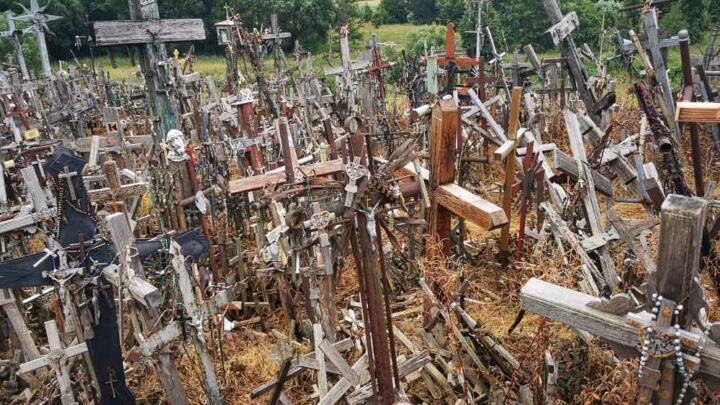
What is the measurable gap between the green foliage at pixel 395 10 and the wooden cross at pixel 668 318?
38600 mm

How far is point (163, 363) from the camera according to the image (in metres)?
3.71

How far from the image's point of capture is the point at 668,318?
7.11ft

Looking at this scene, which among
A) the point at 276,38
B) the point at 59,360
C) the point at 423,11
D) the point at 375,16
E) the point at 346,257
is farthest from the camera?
the point at 423,11

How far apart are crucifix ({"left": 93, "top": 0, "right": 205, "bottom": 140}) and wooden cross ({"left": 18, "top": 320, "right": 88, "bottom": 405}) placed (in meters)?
3.56

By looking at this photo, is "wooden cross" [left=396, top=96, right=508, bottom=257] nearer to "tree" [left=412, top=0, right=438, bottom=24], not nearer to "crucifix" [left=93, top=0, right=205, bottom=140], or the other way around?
"crucifix" [left=93, top=0, right=205, bottom=140]

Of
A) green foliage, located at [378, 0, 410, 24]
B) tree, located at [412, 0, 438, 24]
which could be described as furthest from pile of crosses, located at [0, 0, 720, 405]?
green foliage, located at [378, 0, 410, 24]

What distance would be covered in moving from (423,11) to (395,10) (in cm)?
232

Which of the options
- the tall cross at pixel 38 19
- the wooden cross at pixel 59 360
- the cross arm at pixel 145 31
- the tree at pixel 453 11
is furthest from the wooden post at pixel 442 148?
the tree at pixel 453 11

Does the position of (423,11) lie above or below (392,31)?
above

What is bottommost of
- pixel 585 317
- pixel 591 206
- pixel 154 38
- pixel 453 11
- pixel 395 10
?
pixel 591 206

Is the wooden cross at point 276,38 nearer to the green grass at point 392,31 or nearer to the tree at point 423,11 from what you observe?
the green grass at point 392,31

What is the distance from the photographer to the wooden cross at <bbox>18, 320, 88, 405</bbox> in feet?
13.5

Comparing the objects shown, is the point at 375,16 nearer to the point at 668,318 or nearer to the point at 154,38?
the point at 154,38

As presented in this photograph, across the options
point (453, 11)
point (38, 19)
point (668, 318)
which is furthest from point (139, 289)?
point (453, 11)
